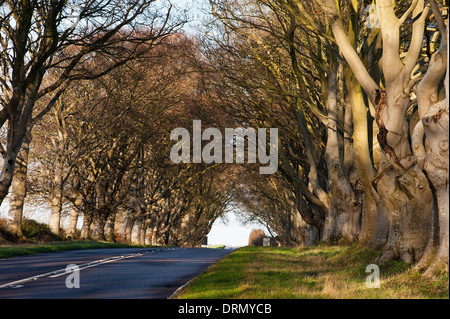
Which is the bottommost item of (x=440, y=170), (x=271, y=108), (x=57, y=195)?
(x=440, y=170)

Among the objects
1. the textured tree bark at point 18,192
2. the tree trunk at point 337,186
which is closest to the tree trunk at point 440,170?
the tree trunk at point 337,186

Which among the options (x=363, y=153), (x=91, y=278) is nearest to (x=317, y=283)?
(x=91, y=278)

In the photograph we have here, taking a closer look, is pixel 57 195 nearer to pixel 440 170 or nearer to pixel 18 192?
pixel 18 192

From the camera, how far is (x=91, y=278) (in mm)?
11586

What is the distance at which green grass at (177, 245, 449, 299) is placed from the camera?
809cm

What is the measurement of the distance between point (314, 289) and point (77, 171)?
82.0 feet

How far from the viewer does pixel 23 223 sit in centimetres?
2714

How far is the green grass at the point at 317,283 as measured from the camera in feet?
26.5

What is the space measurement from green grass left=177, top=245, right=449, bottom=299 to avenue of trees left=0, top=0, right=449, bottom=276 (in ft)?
1.61

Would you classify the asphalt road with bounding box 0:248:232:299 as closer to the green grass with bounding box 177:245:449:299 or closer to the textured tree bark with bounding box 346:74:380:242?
the green grass with bounding box 177:245:449:299

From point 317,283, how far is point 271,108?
44.4ft

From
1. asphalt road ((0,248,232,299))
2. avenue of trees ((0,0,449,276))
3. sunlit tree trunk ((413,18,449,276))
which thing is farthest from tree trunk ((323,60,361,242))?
sunlit tree trunk ((413,18,449,276))

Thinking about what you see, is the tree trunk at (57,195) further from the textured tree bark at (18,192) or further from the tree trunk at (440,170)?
the tree trunk at (440,170)

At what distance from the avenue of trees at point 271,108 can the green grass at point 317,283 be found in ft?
1.61
